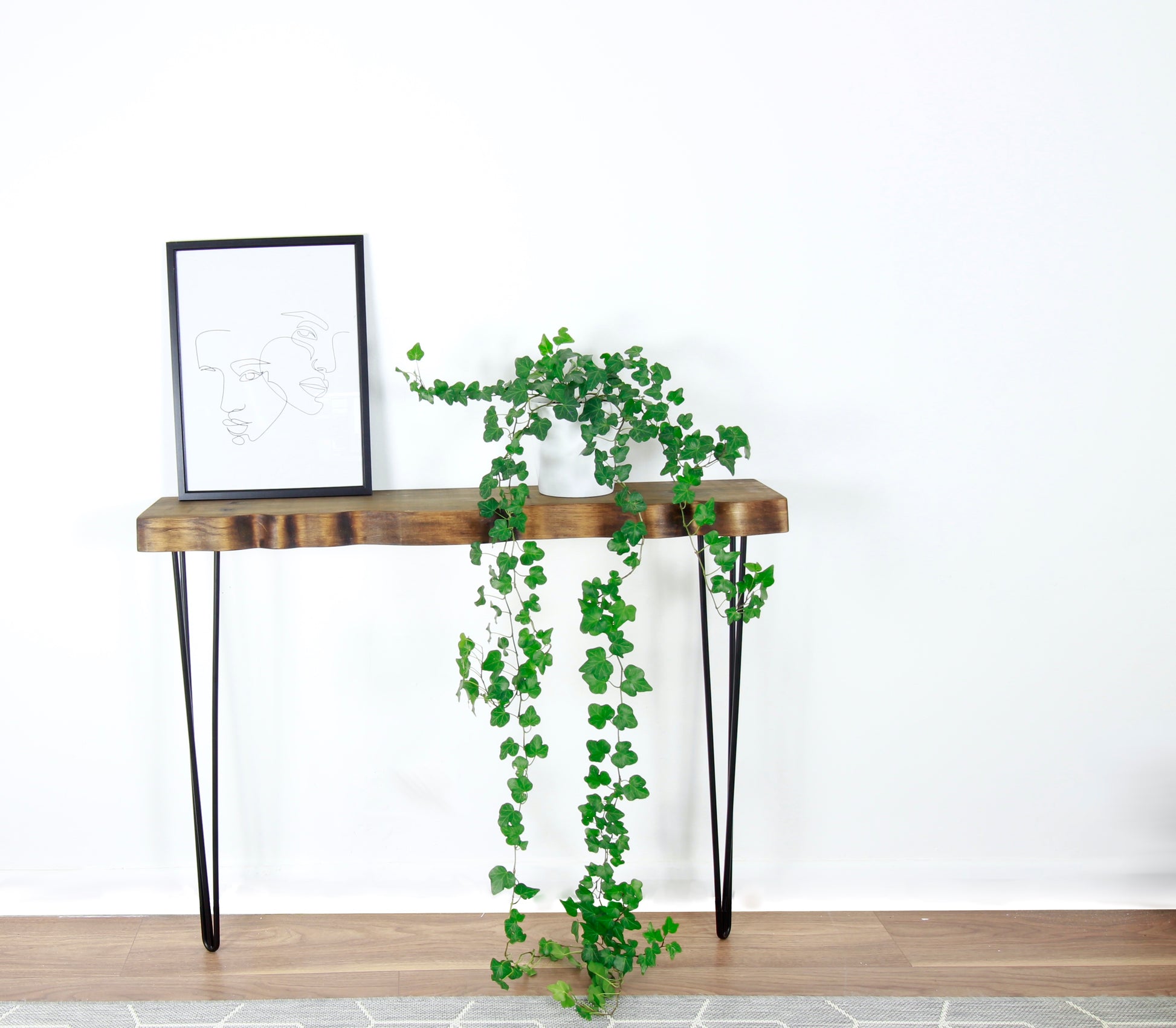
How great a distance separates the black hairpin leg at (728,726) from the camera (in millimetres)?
1604

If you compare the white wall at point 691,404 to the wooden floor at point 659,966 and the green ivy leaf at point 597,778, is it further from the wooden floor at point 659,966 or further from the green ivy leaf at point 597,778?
the green ivy leaf at point 597,778

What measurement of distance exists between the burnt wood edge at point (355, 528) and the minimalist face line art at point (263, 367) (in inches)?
8.2

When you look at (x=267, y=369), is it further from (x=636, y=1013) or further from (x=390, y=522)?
(x=636, y=1013)

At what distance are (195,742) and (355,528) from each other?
0.56 meters

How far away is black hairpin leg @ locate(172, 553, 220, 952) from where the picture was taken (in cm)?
158

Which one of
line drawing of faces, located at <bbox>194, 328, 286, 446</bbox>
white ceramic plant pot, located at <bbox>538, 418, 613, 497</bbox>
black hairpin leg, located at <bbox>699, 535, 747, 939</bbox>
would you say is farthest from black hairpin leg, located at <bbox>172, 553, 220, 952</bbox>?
black hairpin leg, located at <bbox>699, 535, 747, 939</bbox>

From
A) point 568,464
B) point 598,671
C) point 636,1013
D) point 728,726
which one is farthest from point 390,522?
point 636,1013

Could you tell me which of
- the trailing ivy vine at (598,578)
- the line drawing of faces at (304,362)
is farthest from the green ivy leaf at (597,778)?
the line drawing of faces at (304,362)

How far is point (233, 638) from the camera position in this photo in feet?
5.69

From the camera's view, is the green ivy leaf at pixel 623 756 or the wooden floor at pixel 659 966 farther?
the wooden floor at pixel 659 966

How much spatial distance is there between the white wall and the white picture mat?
0.06m

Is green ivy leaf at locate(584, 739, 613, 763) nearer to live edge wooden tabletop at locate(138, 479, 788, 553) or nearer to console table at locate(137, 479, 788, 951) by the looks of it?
console table at locate(137, 479, 788, 951)

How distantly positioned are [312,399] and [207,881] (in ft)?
2.96

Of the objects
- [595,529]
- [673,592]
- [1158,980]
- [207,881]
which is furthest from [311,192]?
[1158,980]
